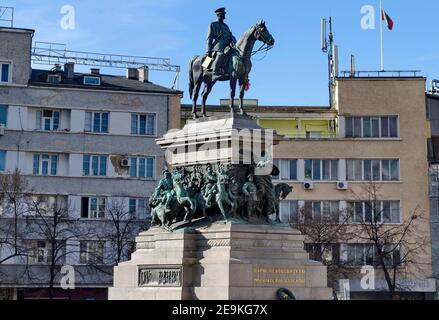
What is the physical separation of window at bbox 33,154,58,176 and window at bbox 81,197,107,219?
2.72m

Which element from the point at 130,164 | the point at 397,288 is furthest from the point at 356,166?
the point at 130,164

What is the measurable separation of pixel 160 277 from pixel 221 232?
214 cm

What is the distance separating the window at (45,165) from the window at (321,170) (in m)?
17.0

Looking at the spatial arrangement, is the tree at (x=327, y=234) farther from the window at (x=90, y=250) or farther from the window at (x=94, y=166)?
the window at (x=94, y=166)

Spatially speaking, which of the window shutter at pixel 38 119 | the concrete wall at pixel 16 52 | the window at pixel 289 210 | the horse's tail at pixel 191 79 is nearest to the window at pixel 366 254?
the window at pixel 289 210

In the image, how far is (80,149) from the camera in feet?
206

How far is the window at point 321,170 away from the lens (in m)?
66.2

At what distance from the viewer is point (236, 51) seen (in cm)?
2847

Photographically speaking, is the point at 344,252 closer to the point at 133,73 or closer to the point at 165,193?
the point at 133,73
